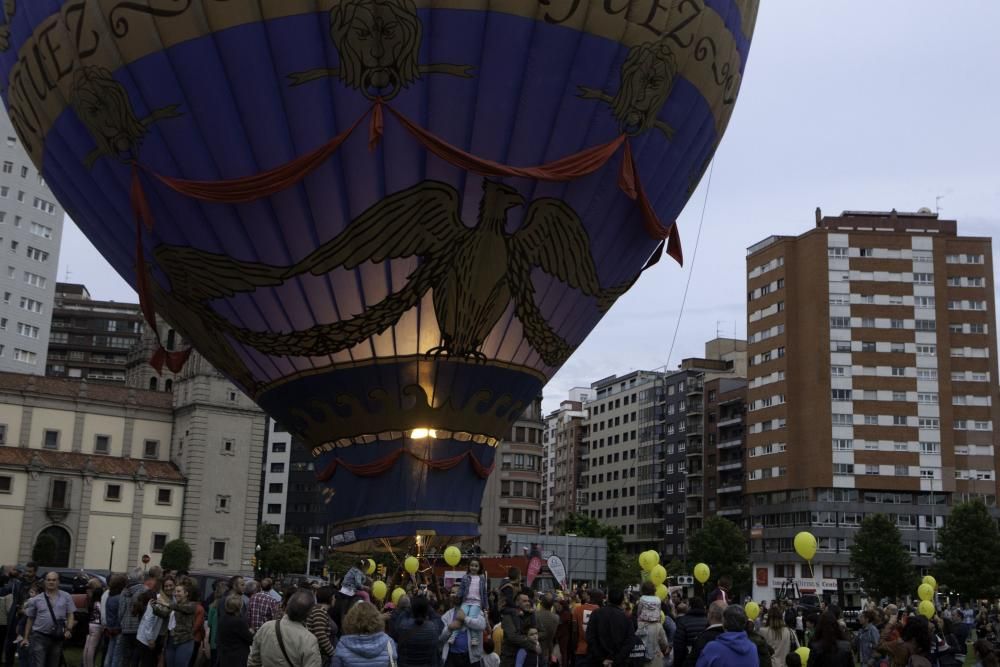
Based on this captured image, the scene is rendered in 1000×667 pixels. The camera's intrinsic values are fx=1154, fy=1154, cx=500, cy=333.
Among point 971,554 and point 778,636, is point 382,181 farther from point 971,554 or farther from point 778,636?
point 971,554

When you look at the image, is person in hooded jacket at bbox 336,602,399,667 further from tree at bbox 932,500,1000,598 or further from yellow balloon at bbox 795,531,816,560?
tree at bbox 932,500,1000,598

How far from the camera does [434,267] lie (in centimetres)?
1827

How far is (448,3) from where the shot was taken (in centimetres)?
1638

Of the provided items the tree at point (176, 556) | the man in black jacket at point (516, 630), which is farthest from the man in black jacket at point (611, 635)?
the tree at point (176, 556)

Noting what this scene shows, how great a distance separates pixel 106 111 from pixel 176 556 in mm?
55539

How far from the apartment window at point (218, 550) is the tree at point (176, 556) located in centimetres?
434

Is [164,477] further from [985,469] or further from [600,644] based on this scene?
[600,644]

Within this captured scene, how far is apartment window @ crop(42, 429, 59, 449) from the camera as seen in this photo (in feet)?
246

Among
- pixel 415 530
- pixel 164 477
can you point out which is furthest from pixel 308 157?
pixel 164 477

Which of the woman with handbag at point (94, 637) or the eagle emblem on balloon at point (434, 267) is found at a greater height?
the eagle emblem on balloon at point (434, 267)

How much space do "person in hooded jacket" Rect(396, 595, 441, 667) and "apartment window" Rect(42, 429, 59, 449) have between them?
6978cm

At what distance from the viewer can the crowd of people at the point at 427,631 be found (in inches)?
366

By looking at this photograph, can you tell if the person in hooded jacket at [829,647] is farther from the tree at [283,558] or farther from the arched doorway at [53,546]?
the tree at [283,558]

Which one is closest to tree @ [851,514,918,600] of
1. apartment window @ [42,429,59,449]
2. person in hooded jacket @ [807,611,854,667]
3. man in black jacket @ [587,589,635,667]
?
apartment window @ [42,429,59,449]
